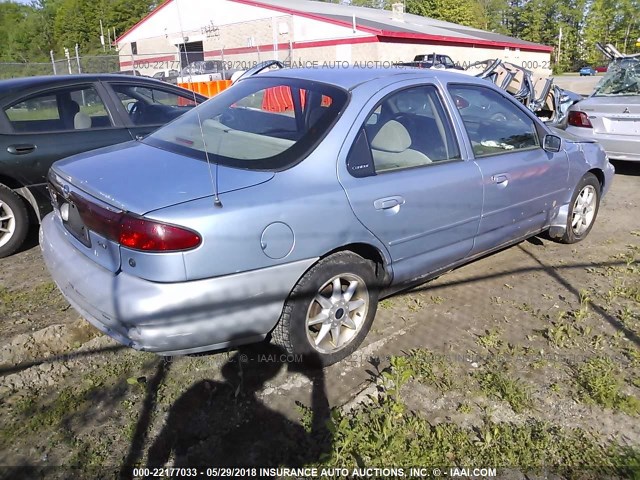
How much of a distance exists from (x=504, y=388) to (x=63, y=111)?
179 inches

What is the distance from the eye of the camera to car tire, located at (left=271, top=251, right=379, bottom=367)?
2.81m

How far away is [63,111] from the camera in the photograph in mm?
5020

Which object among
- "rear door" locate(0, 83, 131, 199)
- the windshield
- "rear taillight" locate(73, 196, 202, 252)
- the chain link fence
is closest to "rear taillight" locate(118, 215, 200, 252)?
"rear taillight" locate(73, 196, 202, 252)

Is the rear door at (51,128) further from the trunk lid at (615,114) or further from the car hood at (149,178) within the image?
the trunk lid at (615,114)

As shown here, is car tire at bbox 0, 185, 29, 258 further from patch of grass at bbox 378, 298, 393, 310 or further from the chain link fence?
the chain link fence

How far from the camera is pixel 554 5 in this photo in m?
71.1

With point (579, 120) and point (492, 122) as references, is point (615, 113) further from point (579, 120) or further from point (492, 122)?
point (492, 122)

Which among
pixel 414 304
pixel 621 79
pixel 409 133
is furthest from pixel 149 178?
pixel 621 79

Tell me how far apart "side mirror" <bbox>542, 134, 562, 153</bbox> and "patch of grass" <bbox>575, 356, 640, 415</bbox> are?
1.78 meters

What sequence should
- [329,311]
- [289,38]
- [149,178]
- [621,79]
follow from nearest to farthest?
[149,178] → [329,311] → [621,79] → [289,38]

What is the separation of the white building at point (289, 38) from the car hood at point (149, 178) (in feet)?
69.0

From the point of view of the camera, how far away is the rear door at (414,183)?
303 centimetres

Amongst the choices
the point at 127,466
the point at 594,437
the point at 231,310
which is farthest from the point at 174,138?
the point at 594,437

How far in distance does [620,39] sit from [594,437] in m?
82.5
